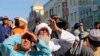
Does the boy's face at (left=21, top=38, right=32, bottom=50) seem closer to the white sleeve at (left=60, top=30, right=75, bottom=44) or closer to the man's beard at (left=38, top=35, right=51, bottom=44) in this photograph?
the man's beard at (left=38, top=35, right=51, bottom=44)

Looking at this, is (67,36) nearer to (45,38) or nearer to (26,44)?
(45,38)

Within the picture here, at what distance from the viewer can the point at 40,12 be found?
98.5 m

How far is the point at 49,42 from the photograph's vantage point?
335 inches

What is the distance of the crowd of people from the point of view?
7789mm

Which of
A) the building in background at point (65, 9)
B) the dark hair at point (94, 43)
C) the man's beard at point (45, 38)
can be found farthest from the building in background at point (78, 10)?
the man's beard at point (45, 38)

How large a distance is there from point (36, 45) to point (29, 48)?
1.05 feet

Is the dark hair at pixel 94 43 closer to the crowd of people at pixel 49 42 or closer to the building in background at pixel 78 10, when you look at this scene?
the crowd of people at pixel 49 42

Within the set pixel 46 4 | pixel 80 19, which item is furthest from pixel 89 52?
pixel 46 4

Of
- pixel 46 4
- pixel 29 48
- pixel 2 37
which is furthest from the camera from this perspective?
pixel 46 4

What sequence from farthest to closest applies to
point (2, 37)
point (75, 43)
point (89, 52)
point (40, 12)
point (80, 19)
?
1. point (40, 12)
2. point (80, 19)
3. point (2, 37)
4. point (75, 43)
5. point (89, 52)

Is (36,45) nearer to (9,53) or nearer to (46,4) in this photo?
(9,53)

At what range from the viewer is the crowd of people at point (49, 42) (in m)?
7.79

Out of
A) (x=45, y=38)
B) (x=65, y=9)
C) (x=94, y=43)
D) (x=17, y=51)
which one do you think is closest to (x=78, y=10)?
(x=65, y=9)

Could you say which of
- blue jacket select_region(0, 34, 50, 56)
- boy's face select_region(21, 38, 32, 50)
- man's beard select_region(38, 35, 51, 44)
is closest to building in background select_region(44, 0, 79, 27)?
man's beard select_region(38, 35, 51, 44)
